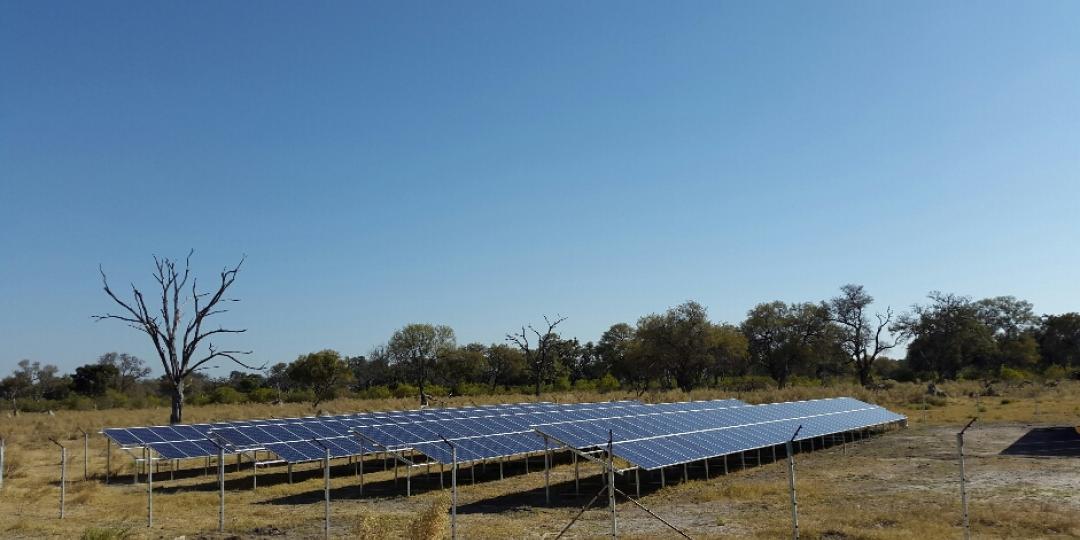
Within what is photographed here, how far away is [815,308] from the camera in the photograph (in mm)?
93938

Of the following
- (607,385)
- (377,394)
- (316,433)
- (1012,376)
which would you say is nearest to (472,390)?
(377,394)

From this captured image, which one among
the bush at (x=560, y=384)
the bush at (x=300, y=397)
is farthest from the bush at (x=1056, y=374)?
the bush at (x=300, y=397)

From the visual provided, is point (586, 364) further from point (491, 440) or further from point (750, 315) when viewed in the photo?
point (491, 440)

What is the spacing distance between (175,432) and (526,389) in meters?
59.1

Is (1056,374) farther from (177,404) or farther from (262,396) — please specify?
(262,396)

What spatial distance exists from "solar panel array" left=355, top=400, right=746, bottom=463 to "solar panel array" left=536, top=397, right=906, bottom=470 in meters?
1.29

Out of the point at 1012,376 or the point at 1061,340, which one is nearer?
the point at 1012,376

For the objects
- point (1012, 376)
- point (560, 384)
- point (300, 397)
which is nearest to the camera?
point (1012, 376)

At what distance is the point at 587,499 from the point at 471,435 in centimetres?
654

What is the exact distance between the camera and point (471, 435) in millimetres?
27344

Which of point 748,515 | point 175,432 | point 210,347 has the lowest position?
point 748,515

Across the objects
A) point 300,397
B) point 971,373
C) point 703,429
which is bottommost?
point 971,373

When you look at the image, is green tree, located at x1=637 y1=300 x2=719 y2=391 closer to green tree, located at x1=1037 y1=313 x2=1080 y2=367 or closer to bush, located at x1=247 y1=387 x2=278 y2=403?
bush, located at x1=247 y1=387 x2=278 y2=403

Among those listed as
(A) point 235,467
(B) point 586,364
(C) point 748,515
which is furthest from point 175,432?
(B) point 586,364
